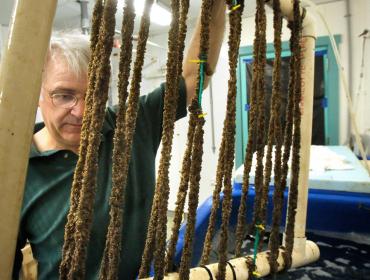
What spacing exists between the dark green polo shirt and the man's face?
6cm

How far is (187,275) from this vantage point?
439mm

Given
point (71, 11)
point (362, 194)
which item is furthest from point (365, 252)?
point (71, 11)

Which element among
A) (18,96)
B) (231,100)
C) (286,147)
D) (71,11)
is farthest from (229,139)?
(71,11)

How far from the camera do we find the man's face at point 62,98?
0.67m

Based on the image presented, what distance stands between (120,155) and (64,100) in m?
0.41

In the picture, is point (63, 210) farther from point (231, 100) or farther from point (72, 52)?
point (231, 100)

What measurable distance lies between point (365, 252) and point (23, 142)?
1.69 metres

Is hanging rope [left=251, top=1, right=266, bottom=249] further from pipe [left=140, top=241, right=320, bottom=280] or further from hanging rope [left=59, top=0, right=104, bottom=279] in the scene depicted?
hanging rope [left=59, top=0, right=104, bottom=279]

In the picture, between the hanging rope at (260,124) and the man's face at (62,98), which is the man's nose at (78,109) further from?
the hanging rope at (260,124)

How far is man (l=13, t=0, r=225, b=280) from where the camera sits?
2.20 ft

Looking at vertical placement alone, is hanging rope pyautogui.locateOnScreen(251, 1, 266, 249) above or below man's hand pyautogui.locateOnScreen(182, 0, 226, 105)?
below

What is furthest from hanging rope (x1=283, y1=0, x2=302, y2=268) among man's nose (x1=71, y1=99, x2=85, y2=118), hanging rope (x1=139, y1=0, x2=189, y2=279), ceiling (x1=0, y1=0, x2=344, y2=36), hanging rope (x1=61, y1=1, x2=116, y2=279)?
ceiling (x1=0, y1=0, x2=344, y2=36)

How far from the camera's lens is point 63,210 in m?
0.70

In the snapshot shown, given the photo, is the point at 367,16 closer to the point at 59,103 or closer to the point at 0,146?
the point at 59,103
